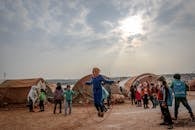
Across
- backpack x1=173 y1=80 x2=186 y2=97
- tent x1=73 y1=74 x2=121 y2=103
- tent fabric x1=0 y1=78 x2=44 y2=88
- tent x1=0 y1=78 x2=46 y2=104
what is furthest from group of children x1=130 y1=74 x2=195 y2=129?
tent fabric x1=0 y1=78 x2=44 y2=88

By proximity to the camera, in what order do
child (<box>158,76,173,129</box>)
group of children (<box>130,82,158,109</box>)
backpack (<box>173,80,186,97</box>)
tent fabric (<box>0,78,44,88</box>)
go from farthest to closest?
tent fabric (<box>0,78,44,88</box>), group of children (<box>130,82,158,109</box>), backpack (<box>173,80,186,97</box>), child (<box>158,76,173,129</box>)

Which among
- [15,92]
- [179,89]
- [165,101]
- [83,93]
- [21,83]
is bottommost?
[165,101]

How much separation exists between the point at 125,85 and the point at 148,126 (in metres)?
32.4

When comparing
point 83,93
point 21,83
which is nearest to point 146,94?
point 83,93

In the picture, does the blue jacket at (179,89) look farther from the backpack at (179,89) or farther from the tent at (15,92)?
the tent at (15,92)

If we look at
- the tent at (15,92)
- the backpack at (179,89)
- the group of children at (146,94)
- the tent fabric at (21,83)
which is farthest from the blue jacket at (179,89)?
the tent fabric at (21,83)

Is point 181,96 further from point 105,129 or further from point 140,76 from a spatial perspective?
point 140,76

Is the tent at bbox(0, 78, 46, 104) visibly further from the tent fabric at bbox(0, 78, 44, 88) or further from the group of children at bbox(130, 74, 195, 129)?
the group of children at bbox(130, 74, 195, 129)

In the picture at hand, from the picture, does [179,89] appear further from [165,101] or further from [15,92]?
[15,92]

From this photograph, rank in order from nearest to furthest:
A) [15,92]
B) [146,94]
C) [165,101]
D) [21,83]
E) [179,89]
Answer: [165,101] < [179,89] < [146,94] < [15,92] < [21,83]

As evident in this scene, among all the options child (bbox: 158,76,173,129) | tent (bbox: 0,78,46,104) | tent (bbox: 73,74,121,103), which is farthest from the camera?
tent (bbox: 73,74,121,103)

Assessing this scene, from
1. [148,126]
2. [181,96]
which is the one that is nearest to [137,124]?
[148,126]

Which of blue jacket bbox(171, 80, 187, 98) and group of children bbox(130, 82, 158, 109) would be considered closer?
blue jacket bbox(171, 80, 187, 98)

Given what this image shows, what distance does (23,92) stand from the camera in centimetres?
3559
